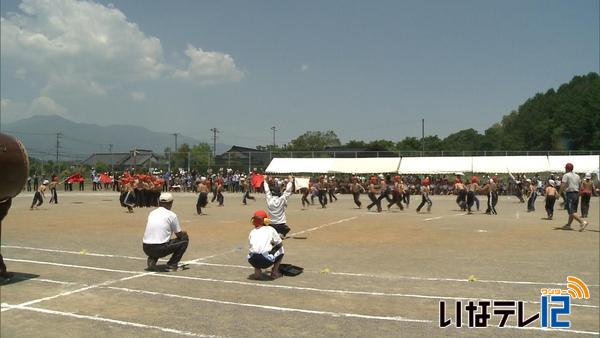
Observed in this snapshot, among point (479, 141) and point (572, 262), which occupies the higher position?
point (479, 141)

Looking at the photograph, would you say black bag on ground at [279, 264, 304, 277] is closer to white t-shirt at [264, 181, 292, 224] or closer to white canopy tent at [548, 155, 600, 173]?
white t-shirt at [264, 181, 292, 224]

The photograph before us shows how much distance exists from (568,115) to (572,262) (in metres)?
94.6

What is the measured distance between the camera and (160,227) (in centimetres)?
930

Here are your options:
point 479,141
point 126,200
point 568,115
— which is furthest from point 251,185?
point 479,141

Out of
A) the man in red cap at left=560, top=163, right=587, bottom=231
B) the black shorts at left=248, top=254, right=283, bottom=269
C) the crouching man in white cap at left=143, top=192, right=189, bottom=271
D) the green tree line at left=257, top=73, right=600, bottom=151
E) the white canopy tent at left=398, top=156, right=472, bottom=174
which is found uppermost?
the green tree line at left=257, top=73, right=600, bottom=151

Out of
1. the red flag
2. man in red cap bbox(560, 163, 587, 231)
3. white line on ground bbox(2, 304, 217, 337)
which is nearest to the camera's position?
white line on ground bbox(2, 304, 217, 337)

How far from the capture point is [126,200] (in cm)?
2355

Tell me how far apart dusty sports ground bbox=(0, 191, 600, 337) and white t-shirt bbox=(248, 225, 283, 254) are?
545mm

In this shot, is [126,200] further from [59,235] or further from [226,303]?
[226,303]

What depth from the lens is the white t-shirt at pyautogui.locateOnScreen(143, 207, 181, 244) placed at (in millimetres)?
9234

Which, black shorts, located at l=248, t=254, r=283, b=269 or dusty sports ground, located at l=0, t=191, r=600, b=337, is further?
black shorts, located at l=248, t=254, r=283, b=269

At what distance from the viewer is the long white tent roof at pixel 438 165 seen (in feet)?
141

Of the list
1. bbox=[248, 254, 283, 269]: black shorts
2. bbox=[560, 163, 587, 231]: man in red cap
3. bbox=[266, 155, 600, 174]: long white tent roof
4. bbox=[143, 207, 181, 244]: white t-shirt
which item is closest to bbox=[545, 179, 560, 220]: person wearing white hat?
bbox=[560, 163, 587, 231]: man in red cap

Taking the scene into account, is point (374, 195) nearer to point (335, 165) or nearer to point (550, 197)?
point (550, 197)
